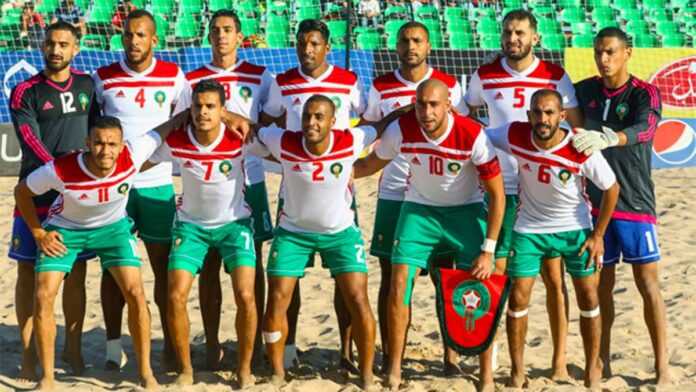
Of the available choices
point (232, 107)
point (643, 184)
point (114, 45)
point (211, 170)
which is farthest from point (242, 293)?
point (114, 45)

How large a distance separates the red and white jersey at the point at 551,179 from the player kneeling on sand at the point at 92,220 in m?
2.02

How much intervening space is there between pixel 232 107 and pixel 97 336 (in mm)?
2222

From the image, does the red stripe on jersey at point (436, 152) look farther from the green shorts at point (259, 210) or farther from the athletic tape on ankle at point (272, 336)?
the athletic tape on ankle at point (272, 336)

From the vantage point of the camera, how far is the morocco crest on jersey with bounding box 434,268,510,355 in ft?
22.5

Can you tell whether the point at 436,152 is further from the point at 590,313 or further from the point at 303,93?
the point at 590,313

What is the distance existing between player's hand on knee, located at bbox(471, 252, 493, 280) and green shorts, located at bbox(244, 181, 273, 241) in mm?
1432

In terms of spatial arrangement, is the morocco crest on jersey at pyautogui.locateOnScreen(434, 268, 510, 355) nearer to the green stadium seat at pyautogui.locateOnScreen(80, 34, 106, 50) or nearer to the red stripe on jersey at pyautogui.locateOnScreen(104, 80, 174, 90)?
the red stripe on jersey at pyautogui.locateOnScreen(104, 80, 174, 90)

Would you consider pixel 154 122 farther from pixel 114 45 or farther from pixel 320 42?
pixel 114 45

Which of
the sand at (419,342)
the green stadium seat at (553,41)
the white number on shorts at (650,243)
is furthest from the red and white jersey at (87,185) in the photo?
the green stadium seat at (553,41)

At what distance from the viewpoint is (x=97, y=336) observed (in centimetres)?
850

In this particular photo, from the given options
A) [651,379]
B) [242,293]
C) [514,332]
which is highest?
[242,293]

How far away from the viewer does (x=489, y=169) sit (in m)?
6.73

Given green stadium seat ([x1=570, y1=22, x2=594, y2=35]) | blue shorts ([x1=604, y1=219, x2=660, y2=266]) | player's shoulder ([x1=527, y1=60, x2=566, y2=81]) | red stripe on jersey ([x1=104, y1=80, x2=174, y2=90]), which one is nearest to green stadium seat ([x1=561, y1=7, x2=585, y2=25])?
green stadium seat ([x1=570, y1=22, x2=594, y2=35])

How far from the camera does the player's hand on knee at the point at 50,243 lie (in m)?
6.81
